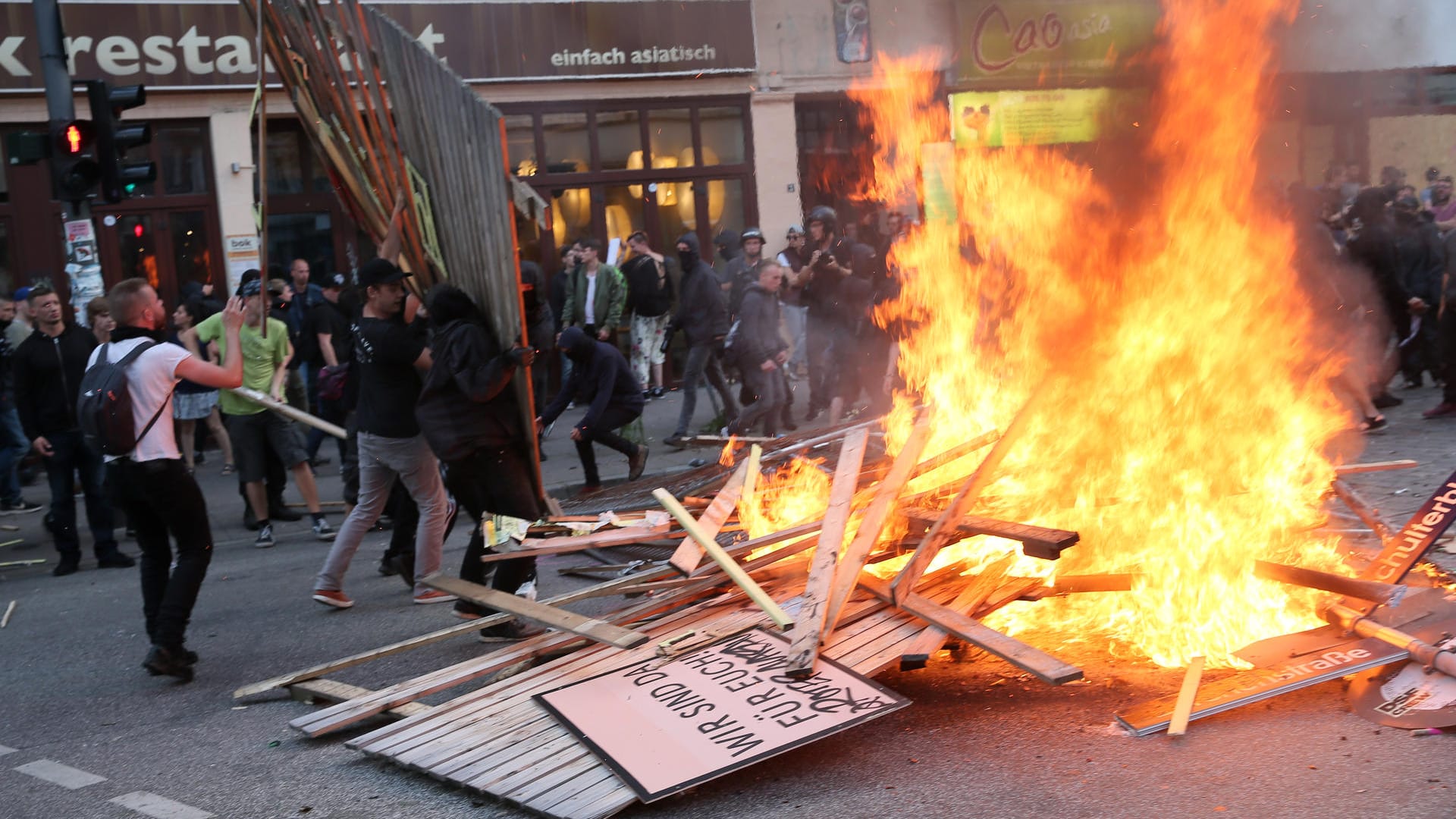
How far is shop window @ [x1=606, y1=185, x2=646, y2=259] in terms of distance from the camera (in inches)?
663

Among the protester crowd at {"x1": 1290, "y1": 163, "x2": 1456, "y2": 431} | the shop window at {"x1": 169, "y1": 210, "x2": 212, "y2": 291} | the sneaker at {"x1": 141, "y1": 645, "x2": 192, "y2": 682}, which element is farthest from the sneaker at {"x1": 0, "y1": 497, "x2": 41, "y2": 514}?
the protester crowd at {"x1": 1290, "y1": 163, "x2": 1456, "y2": 431}

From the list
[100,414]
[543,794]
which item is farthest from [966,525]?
[100,414]

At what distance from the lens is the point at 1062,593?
5.32 m

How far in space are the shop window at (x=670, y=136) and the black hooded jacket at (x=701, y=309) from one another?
14.2ft

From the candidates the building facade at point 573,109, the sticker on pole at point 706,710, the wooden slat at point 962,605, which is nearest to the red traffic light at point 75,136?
the building facade at point 573,109

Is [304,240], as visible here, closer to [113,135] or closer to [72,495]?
[113,135]

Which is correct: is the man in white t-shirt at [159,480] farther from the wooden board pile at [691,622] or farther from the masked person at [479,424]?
the masked person at [479,424]

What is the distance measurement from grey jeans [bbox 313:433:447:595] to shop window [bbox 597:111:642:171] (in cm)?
1005

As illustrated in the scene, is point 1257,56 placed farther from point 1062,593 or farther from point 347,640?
point 347,640

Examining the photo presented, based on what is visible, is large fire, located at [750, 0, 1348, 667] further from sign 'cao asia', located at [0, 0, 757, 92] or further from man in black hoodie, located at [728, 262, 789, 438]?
sign 'cao asia', located at [0, 0, 757, 92]

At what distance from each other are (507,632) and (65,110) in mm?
6823

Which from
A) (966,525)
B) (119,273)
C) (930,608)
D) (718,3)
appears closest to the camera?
(930,608)

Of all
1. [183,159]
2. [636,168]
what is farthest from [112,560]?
[636,168]

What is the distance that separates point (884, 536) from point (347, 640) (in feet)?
9.33
